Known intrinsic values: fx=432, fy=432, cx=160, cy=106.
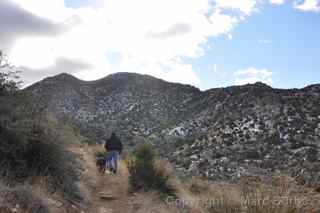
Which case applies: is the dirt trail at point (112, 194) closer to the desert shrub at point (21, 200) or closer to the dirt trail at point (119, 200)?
the dirt trail at point (119, 200)

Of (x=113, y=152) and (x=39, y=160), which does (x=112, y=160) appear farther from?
(x=39, y=160)

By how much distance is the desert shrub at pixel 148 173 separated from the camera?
13914mm

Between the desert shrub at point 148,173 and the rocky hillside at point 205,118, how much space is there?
1428 centimetres

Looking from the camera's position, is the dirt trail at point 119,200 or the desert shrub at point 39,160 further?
the dirt trail at point 119,200

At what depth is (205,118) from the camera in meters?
56.3

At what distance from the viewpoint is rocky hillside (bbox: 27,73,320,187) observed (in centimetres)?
4084

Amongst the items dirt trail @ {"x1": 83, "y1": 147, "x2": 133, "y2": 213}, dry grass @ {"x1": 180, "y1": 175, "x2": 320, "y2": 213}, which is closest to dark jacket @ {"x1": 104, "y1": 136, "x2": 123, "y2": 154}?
dirt trail @ {"x1": 83, "y1": 147, "x2": 133, "y2": 213}

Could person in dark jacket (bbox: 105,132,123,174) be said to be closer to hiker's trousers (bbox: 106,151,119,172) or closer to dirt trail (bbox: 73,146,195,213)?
hiker's trousers (bbox: 106,151,119,172)

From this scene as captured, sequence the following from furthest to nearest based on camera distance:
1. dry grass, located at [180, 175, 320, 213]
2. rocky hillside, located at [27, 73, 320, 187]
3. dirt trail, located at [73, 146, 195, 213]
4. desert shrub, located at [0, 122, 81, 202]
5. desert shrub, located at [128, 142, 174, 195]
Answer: rocky hillside, located at [27, 73, 320, 187] → desert shrub, located at [128, 142, 174, 195] → dirt trail, located at [73, 146, 195, 213] → desert shrub, located at [0, 122, 81, 202] → dry grass, located at [180, 175, 320, 213]

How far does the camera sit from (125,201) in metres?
12.3

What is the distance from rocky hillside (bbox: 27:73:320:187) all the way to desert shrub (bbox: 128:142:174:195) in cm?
1428

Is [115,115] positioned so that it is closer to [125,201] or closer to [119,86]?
[119,86]

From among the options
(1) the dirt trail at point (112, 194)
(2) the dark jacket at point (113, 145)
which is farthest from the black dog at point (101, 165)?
(2) the dark jacket at point (113, 145)

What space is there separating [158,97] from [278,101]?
2337cm
